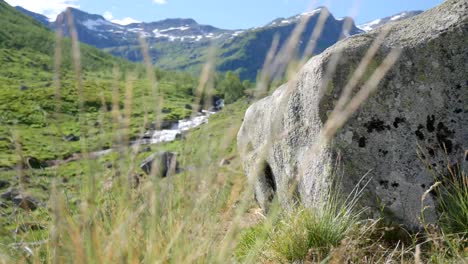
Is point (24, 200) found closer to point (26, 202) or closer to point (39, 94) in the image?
point (26, 202)

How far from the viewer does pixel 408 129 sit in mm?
5406

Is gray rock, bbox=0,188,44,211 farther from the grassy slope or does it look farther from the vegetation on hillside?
the grassy slope

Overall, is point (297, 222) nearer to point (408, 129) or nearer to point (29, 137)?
point (408, 129)

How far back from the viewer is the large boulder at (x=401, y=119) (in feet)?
17.3

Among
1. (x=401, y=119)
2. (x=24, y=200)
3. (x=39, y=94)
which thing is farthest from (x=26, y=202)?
(x=39, y=94)

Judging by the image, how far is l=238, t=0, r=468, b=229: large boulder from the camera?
5270mm

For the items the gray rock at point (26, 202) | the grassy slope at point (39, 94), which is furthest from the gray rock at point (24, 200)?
the grassy slope at point (39, 94)

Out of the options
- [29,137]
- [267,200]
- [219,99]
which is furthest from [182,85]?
[267,200]

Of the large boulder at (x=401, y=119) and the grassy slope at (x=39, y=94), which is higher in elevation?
the large boulder at (x=401, y=119)

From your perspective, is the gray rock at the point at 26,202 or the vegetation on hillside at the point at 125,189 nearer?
the vegetation on hillside at the point at 125,189

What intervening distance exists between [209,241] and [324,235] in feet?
7.71

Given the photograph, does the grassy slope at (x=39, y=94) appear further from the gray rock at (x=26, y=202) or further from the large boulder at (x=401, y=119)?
the large boulder at (x=401, y=119)

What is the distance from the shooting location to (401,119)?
545cm

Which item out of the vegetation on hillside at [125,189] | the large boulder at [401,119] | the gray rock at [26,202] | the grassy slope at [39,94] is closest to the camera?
the vegetation on hillside at [125,189]
